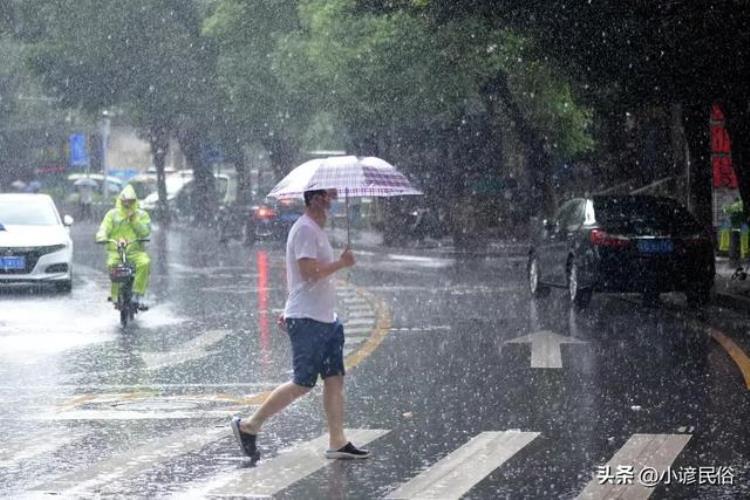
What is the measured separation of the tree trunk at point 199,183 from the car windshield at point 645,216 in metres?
38.5

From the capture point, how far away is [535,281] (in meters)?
23.1

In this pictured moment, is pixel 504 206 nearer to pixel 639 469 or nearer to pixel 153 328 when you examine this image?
pixel 153 328

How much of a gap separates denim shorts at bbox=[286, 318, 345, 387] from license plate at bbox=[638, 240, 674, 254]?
36.9 feet

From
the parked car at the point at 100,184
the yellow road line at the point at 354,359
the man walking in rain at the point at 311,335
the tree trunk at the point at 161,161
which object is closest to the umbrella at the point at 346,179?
the man walking in rain at the point at 311,335

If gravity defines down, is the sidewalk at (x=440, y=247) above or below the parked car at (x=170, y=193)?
below

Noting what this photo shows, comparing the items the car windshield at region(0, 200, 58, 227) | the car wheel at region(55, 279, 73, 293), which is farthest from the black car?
the car windshield at region(0, 200, 58, 227)

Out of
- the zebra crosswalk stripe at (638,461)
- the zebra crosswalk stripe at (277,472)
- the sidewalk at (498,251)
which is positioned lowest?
the zebra crosswalk stripe at (638,461)

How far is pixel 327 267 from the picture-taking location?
30.3 ft

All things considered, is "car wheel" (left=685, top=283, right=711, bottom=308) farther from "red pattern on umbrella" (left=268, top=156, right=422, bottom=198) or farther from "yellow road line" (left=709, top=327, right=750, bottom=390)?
"red pattern on umbrella" (left=268, top=156, right=422, bottom=198)

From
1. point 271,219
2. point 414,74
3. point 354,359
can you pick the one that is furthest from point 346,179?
point 271,219

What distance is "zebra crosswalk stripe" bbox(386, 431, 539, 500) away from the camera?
8258 mm

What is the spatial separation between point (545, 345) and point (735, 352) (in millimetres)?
1868

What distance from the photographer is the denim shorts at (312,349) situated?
928 centimetres

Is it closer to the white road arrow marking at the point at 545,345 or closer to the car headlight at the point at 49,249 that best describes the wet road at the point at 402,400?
the white road arrow marking at the point at 545,345
